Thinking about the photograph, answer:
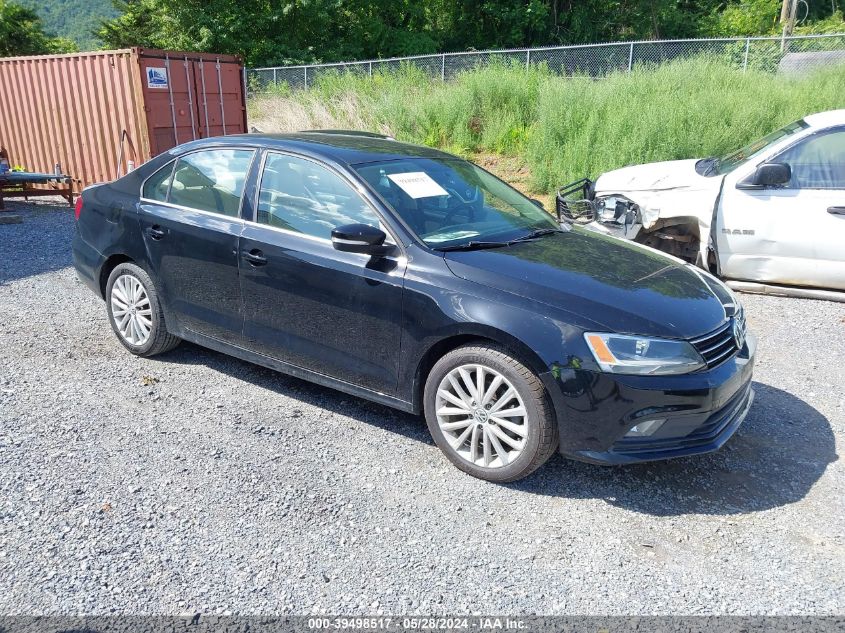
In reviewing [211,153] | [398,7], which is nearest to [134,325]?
[211,153]

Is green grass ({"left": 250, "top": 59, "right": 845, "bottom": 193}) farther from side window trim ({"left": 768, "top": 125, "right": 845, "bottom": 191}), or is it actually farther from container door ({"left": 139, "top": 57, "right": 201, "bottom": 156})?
container door ({"left": 139, "top": 57, "right": 201, "bottom": 156})

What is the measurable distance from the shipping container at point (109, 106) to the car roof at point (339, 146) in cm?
818

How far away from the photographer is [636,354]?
3.30m

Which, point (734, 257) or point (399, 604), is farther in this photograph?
point (734, 257)

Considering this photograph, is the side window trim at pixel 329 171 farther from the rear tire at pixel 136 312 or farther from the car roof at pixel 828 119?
the car roof at pixel 828 119

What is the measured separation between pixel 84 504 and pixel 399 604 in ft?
5.42

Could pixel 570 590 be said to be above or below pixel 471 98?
below

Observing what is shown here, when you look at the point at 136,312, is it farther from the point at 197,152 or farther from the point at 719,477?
the point at 719,477

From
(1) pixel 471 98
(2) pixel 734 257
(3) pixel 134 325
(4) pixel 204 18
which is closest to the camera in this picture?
(3) pixel 134 325

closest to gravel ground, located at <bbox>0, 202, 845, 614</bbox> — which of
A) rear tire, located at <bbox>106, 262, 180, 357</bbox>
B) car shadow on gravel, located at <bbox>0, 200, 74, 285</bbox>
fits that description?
rear tire, located at <bbox>106, 262, 180, 357</bbox>

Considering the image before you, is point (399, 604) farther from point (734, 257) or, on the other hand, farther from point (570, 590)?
point (734, 257)

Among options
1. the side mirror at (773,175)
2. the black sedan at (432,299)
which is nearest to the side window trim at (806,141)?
the side mirror at (773,175)

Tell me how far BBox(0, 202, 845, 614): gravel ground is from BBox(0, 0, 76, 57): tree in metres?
35.6

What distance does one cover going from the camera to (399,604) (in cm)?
277
